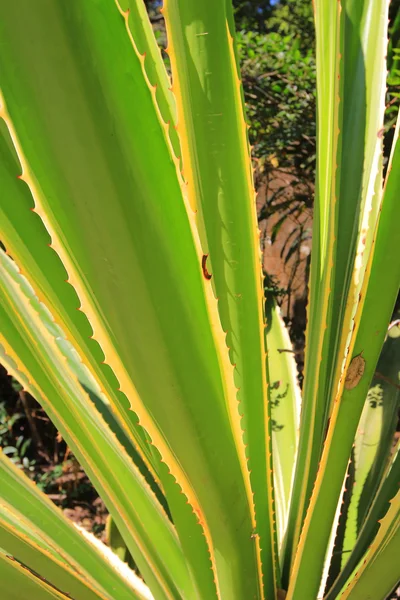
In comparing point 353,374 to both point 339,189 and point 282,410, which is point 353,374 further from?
point 282,410

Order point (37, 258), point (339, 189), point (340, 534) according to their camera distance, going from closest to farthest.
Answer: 1. point (37, 258)
2. point (339, 189)
3. point (340, 534)

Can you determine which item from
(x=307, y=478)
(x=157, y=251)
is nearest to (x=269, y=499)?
(x=307, y=478)

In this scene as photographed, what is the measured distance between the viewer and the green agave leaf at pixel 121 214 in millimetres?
260

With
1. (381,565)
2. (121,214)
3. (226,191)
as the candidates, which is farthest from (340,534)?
(121,214)

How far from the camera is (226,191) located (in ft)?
1.55

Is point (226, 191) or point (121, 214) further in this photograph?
point (226, 191)

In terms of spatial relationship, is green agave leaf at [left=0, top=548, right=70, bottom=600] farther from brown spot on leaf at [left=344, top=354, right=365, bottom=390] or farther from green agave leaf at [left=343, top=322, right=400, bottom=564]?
green agave leaf at [left=343, top=322, right=400, bottom=564]

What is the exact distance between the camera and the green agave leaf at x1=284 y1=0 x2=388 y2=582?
52 centimetres

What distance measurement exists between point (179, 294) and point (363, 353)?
21 cm

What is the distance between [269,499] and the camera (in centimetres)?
57

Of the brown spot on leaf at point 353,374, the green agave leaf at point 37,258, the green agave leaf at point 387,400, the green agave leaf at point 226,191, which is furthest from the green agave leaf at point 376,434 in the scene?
the green agave leaf at point 37,258

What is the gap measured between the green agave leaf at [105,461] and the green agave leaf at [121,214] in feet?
0.78

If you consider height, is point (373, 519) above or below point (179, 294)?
below

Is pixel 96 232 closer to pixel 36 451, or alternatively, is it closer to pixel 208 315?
pixel 208 315
